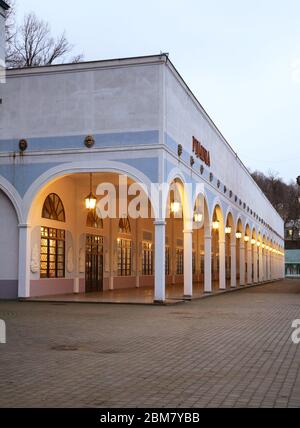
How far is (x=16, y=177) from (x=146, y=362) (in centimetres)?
1368

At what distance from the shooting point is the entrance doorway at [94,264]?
26312mm

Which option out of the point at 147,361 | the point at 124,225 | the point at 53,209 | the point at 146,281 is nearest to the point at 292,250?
the point at 146,281

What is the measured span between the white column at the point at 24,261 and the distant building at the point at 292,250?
70051 millimetres

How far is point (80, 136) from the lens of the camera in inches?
802

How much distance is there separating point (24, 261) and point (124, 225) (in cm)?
1201

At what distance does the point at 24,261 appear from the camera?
20625 millimetres

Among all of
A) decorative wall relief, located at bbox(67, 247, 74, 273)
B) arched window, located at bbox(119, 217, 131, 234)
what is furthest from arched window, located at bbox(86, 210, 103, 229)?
arched window, located at bbox(119, 217, 131, 234)

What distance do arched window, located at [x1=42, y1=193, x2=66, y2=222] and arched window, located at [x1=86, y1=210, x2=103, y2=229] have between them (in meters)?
2.33

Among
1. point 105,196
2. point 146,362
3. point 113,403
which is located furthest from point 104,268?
point 113,403

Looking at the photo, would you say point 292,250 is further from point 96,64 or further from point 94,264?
point 96,64

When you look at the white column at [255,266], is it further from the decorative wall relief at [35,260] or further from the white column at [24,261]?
the white column at [24,261]

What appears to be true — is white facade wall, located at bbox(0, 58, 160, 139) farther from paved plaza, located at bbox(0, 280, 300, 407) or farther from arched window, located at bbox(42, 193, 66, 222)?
paved plaza, located at bbox(0, 280, 300, 407)
